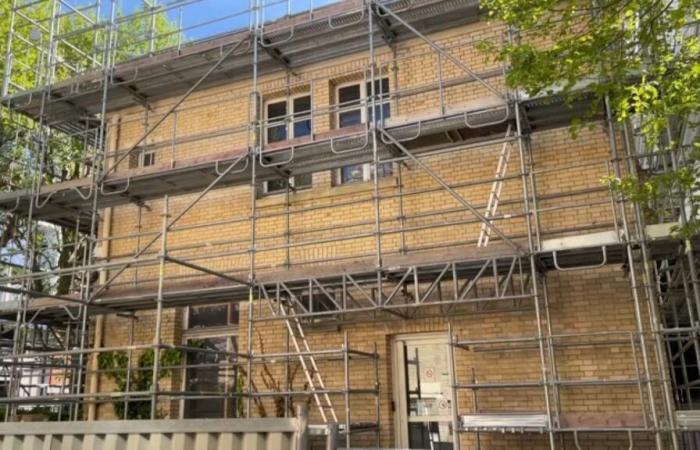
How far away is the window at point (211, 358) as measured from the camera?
11641mm

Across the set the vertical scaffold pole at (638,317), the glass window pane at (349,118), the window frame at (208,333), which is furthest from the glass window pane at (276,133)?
the vertical scaffold pole at (638,317)

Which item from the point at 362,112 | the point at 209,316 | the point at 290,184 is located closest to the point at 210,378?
the point at 209,316

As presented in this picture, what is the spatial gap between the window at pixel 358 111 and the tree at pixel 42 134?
15.3 ft

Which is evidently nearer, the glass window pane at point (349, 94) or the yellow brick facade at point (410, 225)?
the yellow brick facade at point (410, 225)

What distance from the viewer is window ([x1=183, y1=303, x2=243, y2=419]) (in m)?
11.6

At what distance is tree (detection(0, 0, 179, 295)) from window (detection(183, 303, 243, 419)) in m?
3.42

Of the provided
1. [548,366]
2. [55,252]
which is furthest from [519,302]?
[55,252]

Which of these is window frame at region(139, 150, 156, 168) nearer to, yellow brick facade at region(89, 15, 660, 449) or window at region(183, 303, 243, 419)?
yellow brick facade at region(89, 15, 660, 449)

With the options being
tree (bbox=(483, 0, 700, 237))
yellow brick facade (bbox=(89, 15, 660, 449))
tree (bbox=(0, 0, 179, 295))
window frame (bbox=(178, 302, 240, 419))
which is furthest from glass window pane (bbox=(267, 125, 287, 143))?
tree (bbox=(483, 0, 700, 237))

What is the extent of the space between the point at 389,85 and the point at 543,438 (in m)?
6.21

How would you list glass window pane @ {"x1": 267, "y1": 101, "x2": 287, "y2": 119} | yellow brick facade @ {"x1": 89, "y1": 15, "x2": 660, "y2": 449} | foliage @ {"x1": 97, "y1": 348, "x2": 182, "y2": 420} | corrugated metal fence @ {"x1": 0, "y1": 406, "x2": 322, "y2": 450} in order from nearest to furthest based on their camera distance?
corrugated metal fence @ {"x1": 0, "y1": 406, "x2": 322, "y2": 450} → yellow brick facade @ {"x1": 89, "y1": 15, "x2": 660, "y2": 449} → foliage @ {"x1": 97, "y1": 348, "x2": 182, "y2": 420} → glass window pane @ {"x1": 267, "y1": 101, "x2": 287, "y2": 119}

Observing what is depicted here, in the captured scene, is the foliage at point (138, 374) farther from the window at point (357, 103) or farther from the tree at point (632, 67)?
the tree at point (632, 67)

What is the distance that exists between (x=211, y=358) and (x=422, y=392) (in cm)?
398

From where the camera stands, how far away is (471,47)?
11039 millimetres
